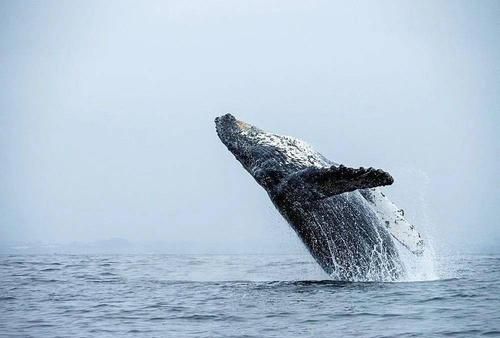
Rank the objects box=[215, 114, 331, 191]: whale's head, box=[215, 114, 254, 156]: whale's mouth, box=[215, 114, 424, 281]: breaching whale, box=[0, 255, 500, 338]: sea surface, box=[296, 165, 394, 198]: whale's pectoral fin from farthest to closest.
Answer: box=[215, 114, 254, 156]: whale's mouth → box=[215, 114, 331, 191]: whale's head → box=[215, 114, 424, 281]: breaching whale → box=[296, 165, 394, 198]: whale's pectoral fin → box=[0, 255, 500, 338]: sea surface

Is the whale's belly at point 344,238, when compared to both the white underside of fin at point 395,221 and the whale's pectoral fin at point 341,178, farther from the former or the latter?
the whale's pectoral fin at point 341,178

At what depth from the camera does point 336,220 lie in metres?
11.0

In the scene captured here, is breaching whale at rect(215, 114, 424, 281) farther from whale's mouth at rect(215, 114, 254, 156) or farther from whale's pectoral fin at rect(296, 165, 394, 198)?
whale's mouth at rect(215, 114, 254, 156)

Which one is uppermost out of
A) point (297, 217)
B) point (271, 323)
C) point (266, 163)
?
point (266, 163)

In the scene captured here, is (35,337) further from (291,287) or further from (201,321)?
(291,287)

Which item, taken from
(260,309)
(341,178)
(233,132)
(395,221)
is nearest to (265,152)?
(233,132)

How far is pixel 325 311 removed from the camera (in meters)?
8.07

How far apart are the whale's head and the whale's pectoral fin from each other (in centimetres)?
66

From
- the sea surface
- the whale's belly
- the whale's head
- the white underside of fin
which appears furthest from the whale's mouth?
the sea surface

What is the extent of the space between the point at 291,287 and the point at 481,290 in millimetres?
2808

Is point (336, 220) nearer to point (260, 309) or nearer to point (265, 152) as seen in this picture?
point (265, 152)

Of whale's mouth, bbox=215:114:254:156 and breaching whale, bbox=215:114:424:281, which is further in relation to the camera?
whale's mouth, bbox=215:114:254:156

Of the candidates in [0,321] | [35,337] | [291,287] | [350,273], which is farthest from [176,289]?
[35,337]

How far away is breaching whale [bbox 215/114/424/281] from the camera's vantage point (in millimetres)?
11000
